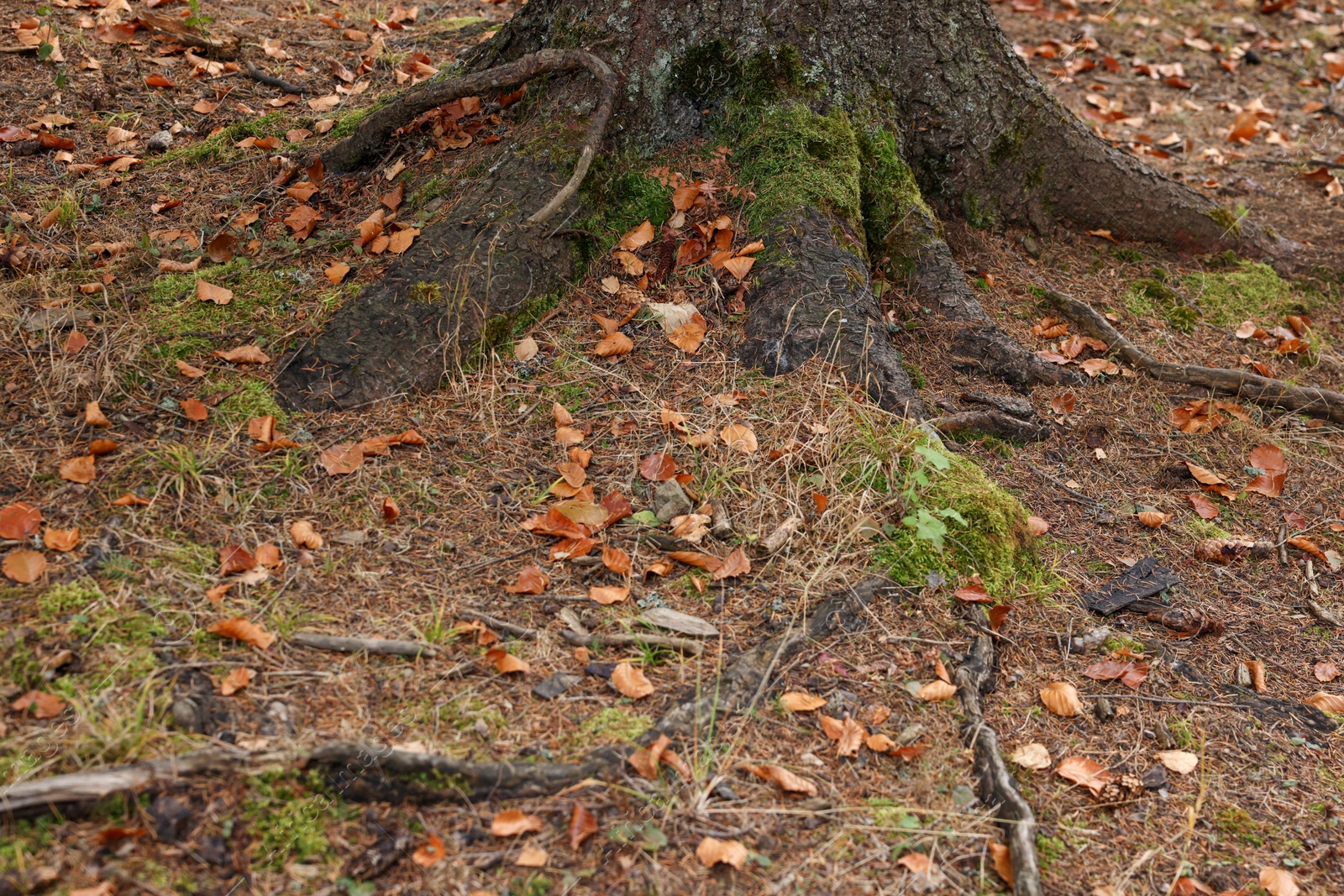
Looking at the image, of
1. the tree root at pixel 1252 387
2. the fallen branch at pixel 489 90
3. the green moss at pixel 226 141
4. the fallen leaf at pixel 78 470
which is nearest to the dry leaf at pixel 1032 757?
the tree root at pixel 1252 387

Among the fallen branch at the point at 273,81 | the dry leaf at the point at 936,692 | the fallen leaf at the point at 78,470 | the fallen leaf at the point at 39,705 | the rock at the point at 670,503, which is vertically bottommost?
the dry leaf at the point at 936,692

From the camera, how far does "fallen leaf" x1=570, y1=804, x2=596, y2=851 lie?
1962 mm

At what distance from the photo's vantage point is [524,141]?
346cm

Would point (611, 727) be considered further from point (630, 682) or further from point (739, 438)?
point (739, 438)

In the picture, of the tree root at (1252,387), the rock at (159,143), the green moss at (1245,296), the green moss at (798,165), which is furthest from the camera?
the green moss at (1245,296)

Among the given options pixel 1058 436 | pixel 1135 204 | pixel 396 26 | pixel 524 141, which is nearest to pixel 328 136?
pixel 524 141

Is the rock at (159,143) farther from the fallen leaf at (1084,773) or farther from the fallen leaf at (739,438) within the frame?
the fallen leaf at (1084,773)

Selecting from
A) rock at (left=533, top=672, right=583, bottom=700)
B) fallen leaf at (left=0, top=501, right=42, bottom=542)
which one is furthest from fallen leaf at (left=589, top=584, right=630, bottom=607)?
fallen leaf at (left=0, top=501, right=42, bottom=542)

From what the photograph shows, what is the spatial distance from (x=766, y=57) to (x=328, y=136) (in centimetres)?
189

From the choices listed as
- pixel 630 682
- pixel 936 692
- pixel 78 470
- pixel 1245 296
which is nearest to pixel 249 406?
pixel 78 470

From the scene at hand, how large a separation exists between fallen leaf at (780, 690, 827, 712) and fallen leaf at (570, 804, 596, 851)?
576mm

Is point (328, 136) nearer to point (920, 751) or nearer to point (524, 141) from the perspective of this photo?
point (524, 141)

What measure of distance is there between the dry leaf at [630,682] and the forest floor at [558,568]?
22 millimetres

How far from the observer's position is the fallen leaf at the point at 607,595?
8.30ft
